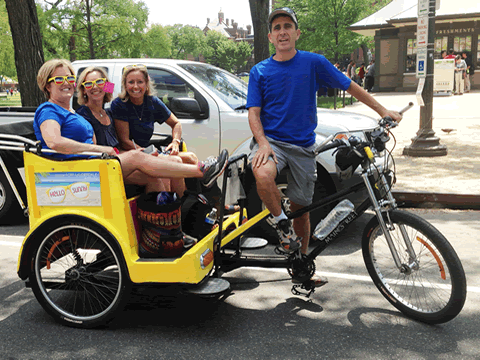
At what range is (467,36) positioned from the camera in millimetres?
26859

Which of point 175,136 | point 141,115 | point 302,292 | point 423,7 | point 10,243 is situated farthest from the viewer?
point 423,7

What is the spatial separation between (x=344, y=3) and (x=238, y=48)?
67.7 metres

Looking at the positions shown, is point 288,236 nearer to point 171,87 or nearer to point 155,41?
point 171,87

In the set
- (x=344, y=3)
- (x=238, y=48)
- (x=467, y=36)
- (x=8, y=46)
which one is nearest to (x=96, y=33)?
(x=8, y=46)

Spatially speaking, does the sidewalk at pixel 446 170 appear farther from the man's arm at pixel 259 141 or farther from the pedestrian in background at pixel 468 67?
the pedestrian in background at pixel 468 67

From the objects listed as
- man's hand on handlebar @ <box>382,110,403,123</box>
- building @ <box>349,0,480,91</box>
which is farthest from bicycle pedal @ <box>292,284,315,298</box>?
building @ <box>349,0,480,91</box>

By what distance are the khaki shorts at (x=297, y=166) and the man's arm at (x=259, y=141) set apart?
4.3 inches

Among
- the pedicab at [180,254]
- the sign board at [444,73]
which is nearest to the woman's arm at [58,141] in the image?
the pedicab at [180,254]

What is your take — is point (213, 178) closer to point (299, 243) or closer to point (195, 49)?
point (299, 243)

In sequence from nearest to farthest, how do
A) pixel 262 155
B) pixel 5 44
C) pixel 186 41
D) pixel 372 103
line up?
1. pixel 262 155
2. pixel 372 103
3. pixel 5 44
4. pixel 186 41

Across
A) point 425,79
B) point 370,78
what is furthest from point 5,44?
point 425,79

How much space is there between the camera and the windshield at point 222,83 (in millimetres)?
5869

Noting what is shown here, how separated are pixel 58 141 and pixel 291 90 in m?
1.63

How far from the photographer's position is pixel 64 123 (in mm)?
3615
